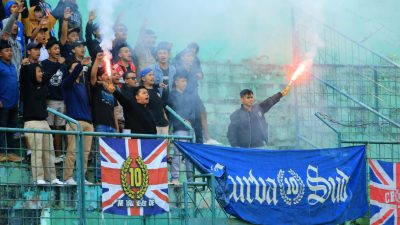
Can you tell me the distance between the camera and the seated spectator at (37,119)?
1407 cm

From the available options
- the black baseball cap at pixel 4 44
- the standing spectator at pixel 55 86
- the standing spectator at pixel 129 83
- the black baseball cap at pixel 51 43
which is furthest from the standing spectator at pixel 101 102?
the black baseball cap at pixel 4 44

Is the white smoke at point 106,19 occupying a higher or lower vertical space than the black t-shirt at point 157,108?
higher

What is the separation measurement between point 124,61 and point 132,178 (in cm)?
268

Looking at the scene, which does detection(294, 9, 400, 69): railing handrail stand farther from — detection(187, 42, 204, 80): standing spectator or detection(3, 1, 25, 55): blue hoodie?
detection(3, 1, 25, 55): blue hoodie

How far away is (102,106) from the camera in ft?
50.4

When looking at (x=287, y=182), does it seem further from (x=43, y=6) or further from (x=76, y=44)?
(x=43, y=6)

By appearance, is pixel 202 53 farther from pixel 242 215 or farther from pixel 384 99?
pixel 242 215

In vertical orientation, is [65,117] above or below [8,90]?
below

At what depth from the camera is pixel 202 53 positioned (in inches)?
763

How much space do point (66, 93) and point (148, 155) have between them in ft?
4.78

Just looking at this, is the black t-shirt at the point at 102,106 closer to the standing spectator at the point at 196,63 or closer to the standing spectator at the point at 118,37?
the standing spectator at the point at 118,37

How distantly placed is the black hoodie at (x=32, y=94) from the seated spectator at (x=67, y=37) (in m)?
1.27

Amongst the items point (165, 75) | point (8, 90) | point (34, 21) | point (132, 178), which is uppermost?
point (34, 21)

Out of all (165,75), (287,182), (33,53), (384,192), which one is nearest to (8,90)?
(33,53)
